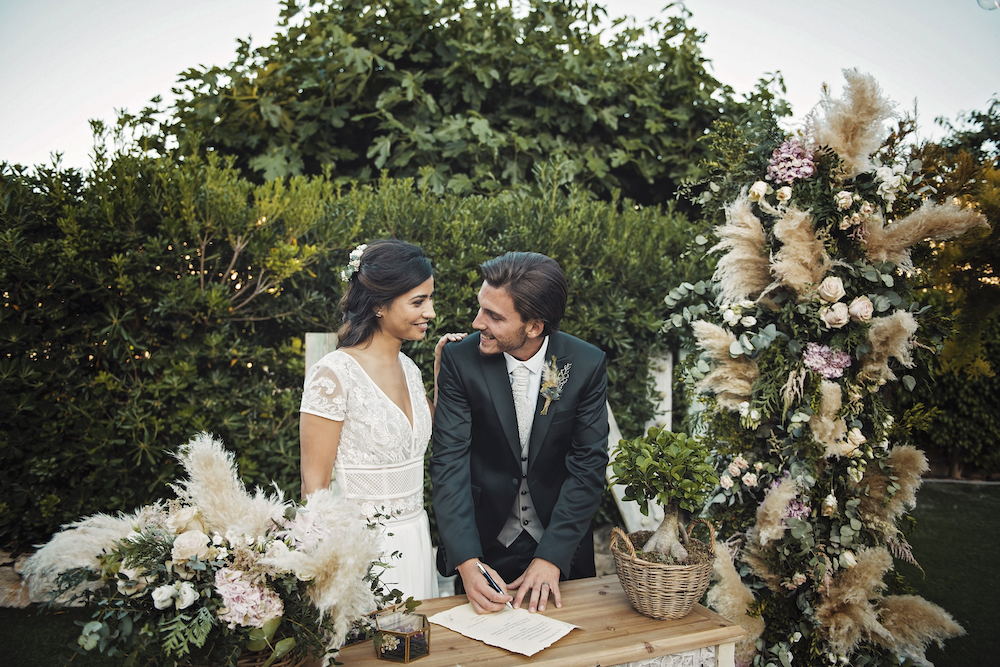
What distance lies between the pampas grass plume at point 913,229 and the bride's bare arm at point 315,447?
103 inches

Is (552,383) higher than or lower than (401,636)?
higher

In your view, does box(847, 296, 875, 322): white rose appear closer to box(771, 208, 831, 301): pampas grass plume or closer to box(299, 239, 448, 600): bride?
box(771, 208, 831, 301): pampas grass plume

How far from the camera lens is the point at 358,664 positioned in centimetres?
184

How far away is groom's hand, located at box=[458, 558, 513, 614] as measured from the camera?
2.22m

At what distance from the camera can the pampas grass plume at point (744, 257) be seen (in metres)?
3.00

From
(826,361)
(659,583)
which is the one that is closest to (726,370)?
(826,361)

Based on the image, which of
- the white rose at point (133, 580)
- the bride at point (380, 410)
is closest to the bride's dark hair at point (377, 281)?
the bride at point (380, 410)

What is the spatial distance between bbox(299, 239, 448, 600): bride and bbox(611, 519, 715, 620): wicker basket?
3.32ft

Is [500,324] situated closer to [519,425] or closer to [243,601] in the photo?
[519,425]

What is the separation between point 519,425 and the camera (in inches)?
116

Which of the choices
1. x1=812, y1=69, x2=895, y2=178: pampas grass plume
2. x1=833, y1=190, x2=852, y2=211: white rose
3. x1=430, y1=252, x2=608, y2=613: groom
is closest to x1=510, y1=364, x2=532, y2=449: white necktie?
x1=430, y1=252, x2=608, y2=613: groom

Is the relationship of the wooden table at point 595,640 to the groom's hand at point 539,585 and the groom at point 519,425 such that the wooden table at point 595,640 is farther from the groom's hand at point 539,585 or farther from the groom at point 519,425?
the groom at point 519,425

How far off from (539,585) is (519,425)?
0.80 m

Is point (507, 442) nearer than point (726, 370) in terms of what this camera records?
Yes
